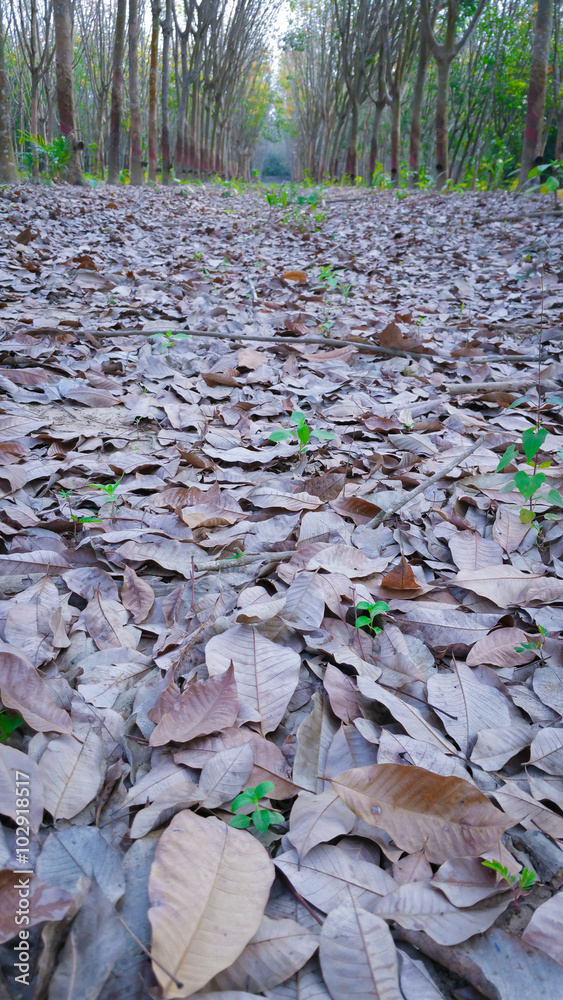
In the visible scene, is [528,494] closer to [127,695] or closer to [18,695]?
[127,695]

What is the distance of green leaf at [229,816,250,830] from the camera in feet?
2.65

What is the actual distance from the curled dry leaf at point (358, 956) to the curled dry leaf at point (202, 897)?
0.30 feet

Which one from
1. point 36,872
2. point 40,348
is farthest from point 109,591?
Result: point 40,348

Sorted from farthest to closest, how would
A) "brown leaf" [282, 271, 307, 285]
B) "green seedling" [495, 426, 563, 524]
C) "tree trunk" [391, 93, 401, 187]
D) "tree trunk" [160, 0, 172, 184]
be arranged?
"tree trunk" [160, 0, 172, 184] → "tree trunk" [391, 93, 401, 187] → "brown leaf" [282, 271, 307, 285] → "green seedling" [495, 426, 563, 524]

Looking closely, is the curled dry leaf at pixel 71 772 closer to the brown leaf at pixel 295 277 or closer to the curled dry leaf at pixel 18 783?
the curled dry leaf at pixel 18 783

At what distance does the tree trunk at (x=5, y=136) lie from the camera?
6.36 metres

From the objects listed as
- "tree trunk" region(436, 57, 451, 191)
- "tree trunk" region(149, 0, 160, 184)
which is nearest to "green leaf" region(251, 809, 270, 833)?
"tree trunk" region(436, 57, 451, 191)

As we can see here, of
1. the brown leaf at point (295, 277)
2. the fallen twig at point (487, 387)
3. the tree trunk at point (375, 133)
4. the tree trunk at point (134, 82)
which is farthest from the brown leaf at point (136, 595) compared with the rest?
the tree trunk at point (375, 133)

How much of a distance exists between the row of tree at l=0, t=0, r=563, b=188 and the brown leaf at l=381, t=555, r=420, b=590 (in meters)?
7.21

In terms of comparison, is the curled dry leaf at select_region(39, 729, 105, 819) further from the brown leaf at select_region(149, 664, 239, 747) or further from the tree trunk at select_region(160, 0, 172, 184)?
the tree trunk at select_region(160, 0, 172, 184)

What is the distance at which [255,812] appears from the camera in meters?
0.80

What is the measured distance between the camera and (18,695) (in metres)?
0.92

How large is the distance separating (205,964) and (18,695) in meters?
0.48

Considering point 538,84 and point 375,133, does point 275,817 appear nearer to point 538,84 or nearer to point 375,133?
point 538,84
